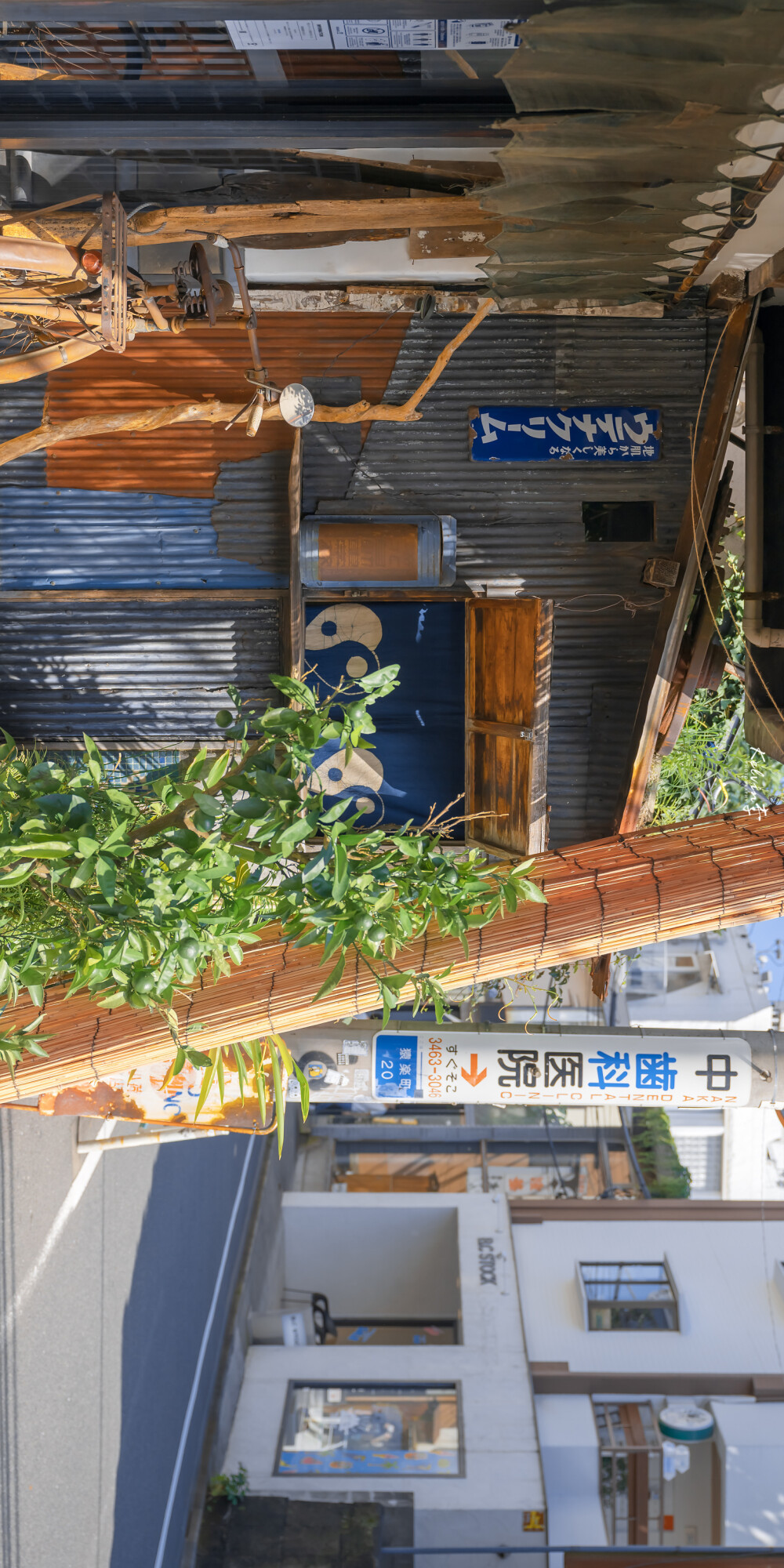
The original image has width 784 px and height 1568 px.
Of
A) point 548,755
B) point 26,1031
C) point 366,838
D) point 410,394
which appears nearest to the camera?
point 366,838

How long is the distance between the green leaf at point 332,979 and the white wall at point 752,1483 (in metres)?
10.1

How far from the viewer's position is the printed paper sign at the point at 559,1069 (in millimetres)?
3426

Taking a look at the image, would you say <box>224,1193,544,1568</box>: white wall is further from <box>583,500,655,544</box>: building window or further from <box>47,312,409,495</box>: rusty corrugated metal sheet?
<box>47,312,409,495</box>: rusty corrugated metal sheet

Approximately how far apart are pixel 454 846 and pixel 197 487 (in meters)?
2.66

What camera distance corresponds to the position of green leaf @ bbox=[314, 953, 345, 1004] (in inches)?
93.7

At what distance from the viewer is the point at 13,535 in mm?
5508

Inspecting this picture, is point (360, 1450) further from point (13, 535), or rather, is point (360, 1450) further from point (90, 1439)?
point (13, 535)

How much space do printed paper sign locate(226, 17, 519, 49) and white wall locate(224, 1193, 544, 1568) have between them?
10737 millimetres

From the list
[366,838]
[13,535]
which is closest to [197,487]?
[13,535]

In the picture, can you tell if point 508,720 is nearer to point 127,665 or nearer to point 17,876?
point 127,665

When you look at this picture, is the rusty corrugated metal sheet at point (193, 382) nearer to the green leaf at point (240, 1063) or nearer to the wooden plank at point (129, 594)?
the wooden plank at point (129, 594)

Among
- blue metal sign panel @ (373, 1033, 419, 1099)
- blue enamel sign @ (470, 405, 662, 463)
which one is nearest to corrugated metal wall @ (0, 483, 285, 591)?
blue enamel sign @ (470, 405, 662, 463)

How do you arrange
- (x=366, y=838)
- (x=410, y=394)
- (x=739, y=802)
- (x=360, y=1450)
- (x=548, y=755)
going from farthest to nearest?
(x=360, y=1450)
(x=739, y=802)
(x=548, y=755)
(x=410, y=394)
(x=366, y=838)

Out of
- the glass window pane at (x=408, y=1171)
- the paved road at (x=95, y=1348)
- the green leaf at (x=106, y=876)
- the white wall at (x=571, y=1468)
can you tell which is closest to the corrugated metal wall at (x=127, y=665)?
the paved road at (x=95, y=1348)
